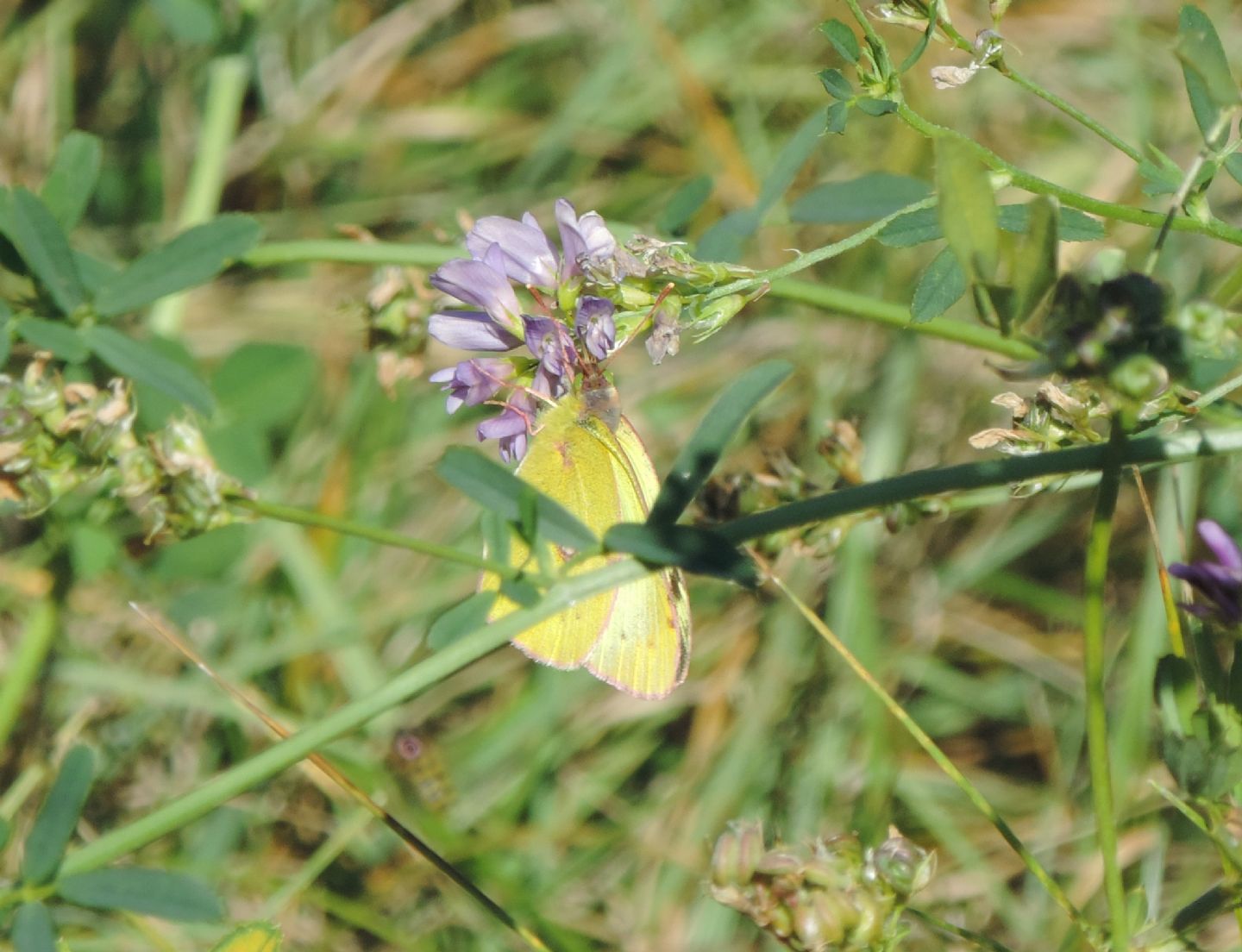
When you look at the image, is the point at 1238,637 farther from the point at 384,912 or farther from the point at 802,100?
the point at 802,100

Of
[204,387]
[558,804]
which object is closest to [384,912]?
[558,804]

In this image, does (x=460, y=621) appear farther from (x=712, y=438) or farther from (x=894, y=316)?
(x=894, y=316)

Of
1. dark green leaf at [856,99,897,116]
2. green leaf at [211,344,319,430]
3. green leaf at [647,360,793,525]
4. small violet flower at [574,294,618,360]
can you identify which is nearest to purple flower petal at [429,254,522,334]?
small violet flower at [574,294,618,360]

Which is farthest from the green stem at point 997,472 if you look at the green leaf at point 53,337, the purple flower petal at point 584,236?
the green leaf at point 53,337

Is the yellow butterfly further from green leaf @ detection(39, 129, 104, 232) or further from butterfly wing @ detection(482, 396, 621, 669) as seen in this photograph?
green leaf @ detection(39, 129, 104, 232)

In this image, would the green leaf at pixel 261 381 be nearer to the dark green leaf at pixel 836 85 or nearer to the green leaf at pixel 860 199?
the green leaf at pixel 860 199
